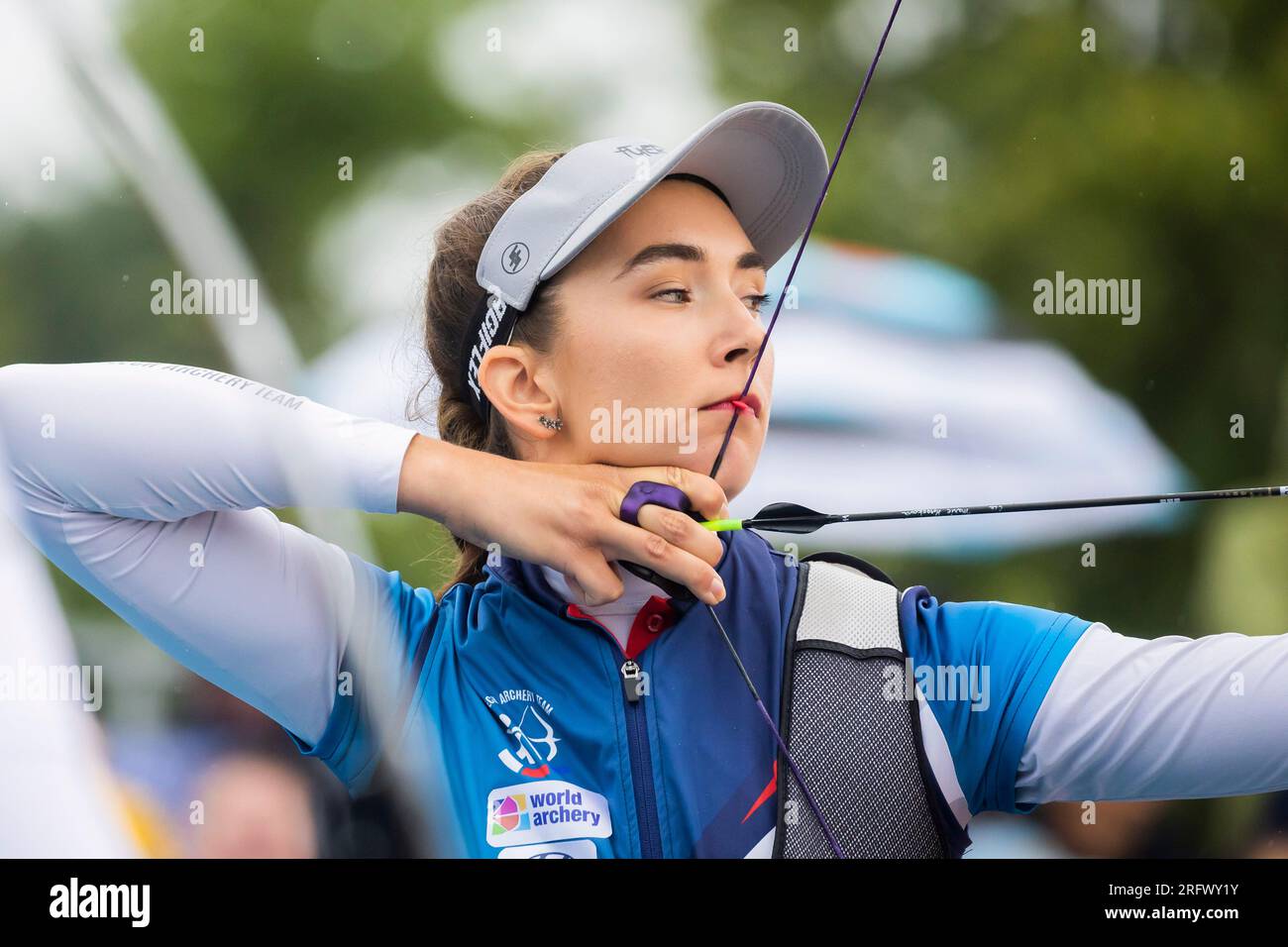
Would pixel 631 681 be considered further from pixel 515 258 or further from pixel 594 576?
pixel 515 258

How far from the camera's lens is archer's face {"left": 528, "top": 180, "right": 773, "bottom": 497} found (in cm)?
118

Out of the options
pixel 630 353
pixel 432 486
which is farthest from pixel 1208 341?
pixel 432 486

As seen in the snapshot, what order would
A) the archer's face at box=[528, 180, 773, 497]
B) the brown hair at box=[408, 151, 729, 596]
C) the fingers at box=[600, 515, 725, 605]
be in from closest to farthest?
the fingers at box=[600, 515, 725, 605]
the archer's face at box=[528, 180, 773, 497]
the brown hair at box=[408, 151, 729, 596]

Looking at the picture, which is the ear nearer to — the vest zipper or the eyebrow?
the eyebrow

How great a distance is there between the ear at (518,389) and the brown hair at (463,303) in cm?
7

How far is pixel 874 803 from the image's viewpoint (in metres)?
1.10

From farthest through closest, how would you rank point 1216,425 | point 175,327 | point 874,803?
1. point 1216,425
2. point 175,327
3. point 874,803

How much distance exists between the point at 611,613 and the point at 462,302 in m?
0.42

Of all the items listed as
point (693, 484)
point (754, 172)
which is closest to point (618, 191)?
point (754, 172)

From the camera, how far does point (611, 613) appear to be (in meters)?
1.22

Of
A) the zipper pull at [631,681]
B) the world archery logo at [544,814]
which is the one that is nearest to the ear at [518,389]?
the zipper pull at [631,681]

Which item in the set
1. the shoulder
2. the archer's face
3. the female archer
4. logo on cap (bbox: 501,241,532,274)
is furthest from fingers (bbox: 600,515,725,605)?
logo on cap (bbox: 501,241,532,274)
